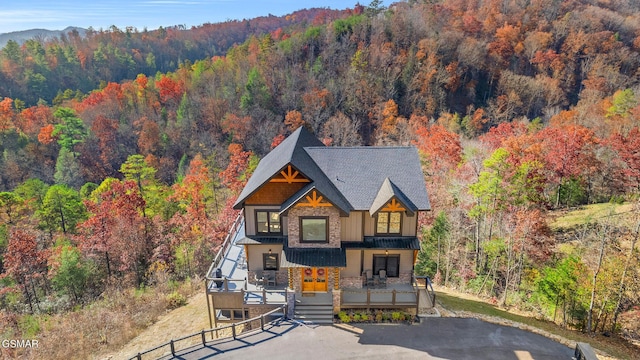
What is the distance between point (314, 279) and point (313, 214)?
343cm

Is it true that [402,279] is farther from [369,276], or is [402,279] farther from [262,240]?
[262,240]

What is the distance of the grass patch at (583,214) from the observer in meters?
32.0

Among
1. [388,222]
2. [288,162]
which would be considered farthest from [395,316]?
[288,162]

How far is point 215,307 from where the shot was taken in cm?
1845

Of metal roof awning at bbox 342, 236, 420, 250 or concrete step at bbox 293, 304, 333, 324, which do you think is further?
metal roof awning at bbox 342, 236, 420, 250

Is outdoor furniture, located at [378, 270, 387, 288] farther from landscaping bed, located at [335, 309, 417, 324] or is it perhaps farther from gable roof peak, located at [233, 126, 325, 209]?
gable roof peak, located at [233, 126, 325, 209]

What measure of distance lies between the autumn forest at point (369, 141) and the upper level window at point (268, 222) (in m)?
10.3

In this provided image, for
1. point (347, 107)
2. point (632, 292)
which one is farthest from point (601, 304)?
point (347, 107)

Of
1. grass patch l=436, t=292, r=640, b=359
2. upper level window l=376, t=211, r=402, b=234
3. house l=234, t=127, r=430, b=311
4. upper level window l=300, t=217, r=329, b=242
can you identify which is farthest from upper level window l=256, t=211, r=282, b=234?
grass patch l=436, t=292, r=640, b=359

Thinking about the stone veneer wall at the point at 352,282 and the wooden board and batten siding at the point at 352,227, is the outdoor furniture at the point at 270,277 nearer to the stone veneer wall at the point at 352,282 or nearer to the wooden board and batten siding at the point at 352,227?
the stone veneer wall at the point at 352,282

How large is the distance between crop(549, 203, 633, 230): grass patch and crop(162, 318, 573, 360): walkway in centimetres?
1937

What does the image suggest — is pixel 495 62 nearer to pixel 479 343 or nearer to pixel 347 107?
pixel 347 107

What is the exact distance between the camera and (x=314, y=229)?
724 inches

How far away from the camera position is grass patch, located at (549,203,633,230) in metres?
32.0
